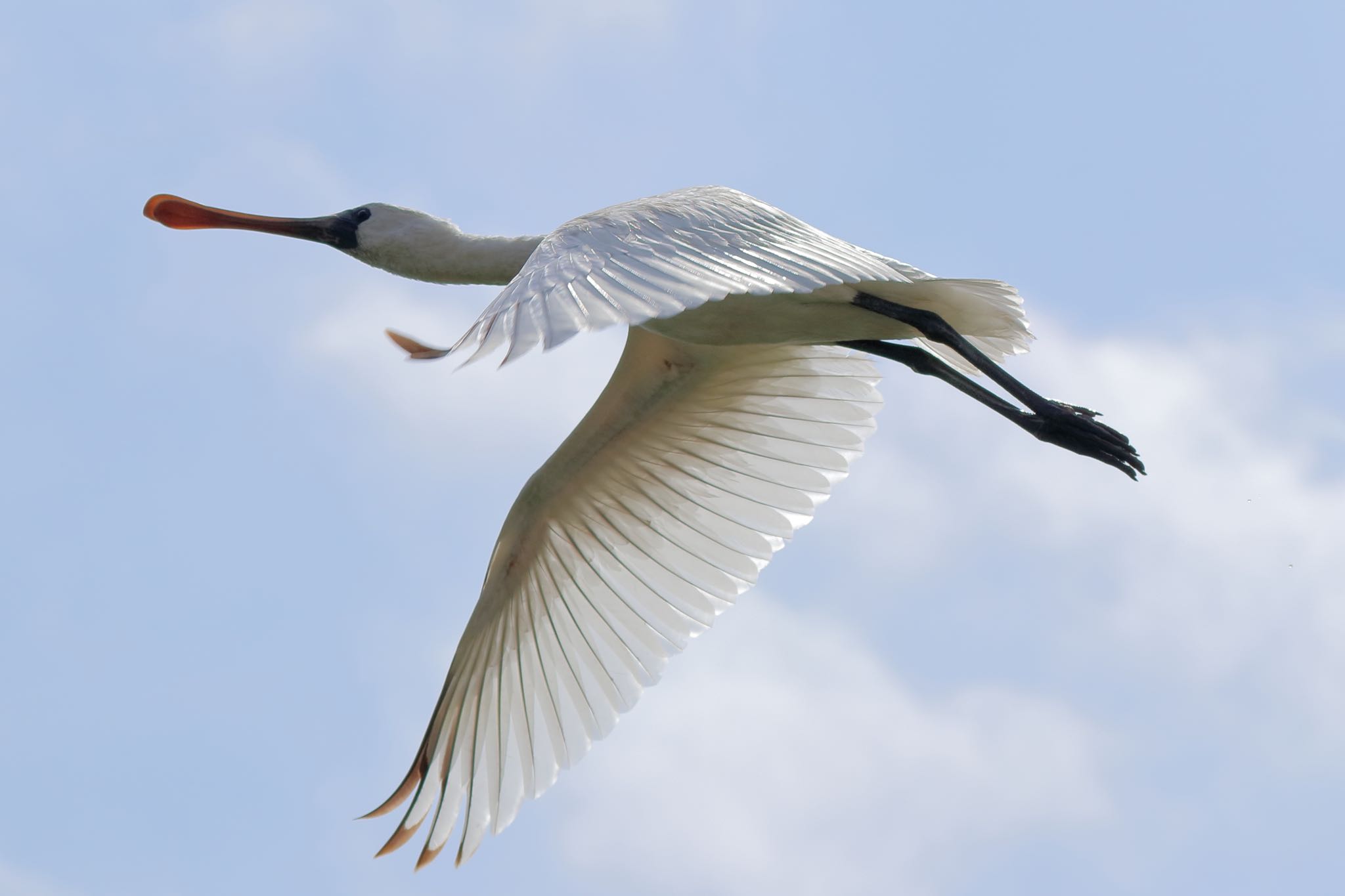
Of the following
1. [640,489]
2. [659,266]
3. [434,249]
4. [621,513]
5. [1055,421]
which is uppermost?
[1055,421]

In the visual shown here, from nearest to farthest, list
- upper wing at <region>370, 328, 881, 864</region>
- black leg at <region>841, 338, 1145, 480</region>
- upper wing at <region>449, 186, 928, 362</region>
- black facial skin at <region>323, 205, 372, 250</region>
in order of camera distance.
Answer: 1. upper wing at <region>449, 186, 928, 362</region>
2. black leg at <region>841, 338, 1145, 480</region>
3. upper wing at <region>370, 328, 881, 864</region>
4. black facial skin at <region>323, 205, 372, 250</region>

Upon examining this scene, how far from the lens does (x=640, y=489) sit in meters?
9.03

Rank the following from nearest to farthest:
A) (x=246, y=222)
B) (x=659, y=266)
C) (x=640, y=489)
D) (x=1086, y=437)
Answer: (x=659, y=266) < (x=1086, y=437) < (x=640, y=489) < (x=246, y=222)

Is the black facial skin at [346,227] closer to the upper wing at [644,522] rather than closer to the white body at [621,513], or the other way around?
the white body at [621,513]

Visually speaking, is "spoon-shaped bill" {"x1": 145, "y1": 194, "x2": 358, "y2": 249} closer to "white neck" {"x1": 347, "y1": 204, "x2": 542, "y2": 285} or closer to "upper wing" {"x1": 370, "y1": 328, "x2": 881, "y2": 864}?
"white neck" {"x1": 347, "y1": 204, "x2": 542, "y2": 285}

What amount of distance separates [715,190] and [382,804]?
3.48 meters

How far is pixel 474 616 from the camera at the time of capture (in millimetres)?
8961

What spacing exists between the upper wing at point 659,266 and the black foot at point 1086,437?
1270 mm

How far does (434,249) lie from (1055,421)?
328 cm

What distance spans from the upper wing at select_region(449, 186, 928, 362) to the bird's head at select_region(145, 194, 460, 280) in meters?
1.89

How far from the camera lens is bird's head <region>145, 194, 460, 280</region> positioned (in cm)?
885

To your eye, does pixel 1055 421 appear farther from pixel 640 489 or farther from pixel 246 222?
pixel 246 222

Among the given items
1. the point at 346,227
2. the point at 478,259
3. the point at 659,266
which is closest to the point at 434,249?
the point at 478,259

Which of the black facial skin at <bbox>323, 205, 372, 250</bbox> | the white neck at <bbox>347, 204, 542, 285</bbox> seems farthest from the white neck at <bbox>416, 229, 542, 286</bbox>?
the black facial skin at <bbox>323, 205, 372, 250</bbox>
